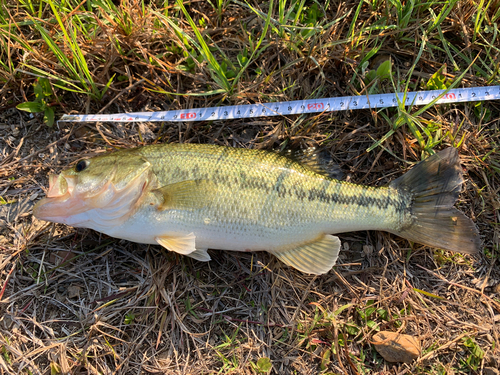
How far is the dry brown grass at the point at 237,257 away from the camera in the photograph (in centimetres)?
288

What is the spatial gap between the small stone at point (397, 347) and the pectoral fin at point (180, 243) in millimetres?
1941

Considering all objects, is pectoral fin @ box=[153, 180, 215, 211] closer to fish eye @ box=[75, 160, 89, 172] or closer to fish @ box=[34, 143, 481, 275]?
fish @ box=[34, 143, 481, 275]

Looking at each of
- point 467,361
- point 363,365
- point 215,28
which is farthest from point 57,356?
point 467,361

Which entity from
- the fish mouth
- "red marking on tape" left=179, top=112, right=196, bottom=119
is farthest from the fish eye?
"red marking on tape" left=179, top=112, right=196, bottom=119

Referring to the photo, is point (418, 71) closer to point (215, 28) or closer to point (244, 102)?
point (244, 102)

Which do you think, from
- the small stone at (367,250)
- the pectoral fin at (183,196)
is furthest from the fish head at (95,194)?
the small stone at (367,250)

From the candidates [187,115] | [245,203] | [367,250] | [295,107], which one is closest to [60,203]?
[187,115]

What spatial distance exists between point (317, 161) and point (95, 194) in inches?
82.0

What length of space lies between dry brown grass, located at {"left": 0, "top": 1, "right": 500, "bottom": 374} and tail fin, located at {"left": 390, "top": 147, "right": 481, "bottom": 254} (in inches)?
11.5

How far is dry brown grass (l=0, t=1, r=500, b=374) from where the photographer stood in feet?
9.46

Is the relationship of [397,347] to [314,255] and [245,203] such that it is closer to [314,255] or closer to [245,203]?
[314,255]

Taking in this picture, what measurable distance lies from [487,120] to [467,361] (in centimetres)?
248

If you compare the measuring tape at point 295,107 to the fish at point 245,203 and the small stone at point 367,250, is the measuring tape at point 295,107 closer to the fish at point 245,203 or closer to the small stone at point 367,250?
the fish at point 245,203

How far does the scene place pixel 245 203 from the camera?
2709 millimetres
